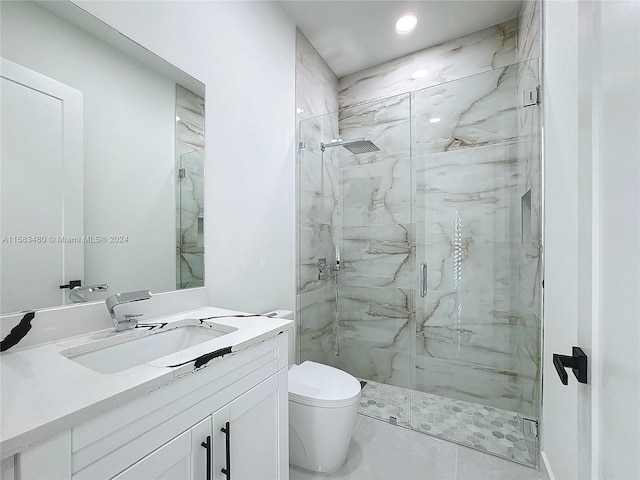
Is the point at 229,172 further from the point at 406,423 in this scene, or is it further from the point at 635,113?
the point at 406,423

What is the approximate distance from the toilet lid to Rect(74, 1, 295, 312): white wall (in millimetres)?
459

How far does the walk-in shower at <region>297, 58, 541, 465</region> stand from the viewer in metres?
1.83

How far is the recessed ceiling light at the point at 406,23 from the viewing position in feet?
Result: 6.95

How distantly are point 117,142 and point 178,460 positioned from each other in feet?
3.61

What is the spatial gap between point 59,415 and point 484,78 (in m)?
2.52

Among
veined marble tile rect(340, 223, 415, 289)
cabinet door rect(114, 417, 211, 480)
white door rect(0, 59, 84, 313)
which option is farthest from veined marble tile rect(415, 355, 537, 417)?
white door rect(0, 59, 84, 313)

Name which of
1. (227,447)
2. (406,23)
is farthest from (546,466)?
(406,23)

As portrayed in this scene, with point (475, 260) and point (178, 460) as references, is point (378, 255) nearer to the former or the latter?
point (475, 260)

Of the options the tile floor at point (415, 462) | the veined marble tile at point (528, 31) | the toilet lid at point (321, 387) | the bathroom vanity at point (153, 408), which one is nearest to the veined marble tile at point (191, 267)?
the bathroom vanity at point (153, 408)

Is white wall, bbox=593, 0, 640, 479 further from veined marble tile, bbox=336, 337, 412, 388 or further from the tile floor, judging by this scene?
veined marble tile, bbox=336, 337, 412, 388

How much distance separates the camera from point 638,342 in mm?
428

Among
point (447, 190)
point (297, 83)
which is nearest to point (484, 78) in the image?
point (447, 190)

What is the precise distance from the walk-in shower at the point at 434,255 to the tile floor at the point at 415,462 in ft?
0.26

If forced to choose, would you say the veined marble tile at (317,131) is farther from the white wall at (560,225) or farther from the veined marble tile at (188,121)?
the white wall at (560,225)
